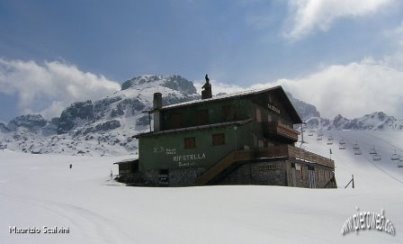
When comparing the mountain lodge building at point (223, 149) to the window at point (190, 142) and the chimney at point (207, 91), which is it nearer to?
the window at point (190, 142)

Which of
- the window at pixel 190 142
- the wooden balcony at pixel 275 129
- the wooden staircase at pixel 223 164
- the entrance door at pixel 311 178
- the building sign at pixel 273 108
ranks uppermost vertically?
the building sign at pixel 273 108

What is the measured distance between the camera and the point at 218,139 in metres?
39.0

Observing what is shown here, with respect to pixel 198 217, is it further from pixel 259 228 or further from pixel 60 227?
pixel 60 227

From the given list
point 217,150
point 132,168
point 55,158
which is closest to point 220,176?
point 217,150

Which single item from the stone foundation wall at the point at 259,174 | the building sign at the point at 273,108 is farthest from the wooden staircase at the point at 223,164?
the building sign at the point at 273,108

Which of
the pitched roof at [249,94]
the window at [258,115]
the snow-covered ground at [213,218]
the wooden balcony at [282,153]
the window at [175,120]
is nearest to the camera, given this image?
the snow-covered ground at [213,218]

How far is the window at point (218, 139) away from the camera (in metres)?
38.7

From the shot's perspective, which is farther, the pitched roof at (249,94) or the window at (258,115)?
the window at (258,115)

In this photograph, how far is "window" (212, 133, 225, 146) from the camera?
1525 inches

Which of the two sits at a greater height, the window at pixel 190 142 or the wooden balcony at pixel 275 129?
the wooden balcony at pixel 275 129

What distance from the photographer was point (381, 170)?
86625mm

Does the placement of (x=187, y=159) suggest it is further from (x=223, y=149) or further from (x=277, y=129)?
(x=277, y=129)

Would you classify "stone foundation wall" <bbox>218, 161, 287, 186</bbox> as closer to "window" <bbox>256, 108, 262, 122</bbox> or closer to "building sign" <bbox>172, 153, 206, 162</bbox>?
"building sign" <bbox>172, 153, 206, 162</bbox>

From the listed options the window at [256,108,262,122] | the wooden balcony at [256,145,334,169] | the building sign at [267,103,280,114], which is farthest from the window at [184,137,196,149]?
the building sign at [267,103,280,114]
